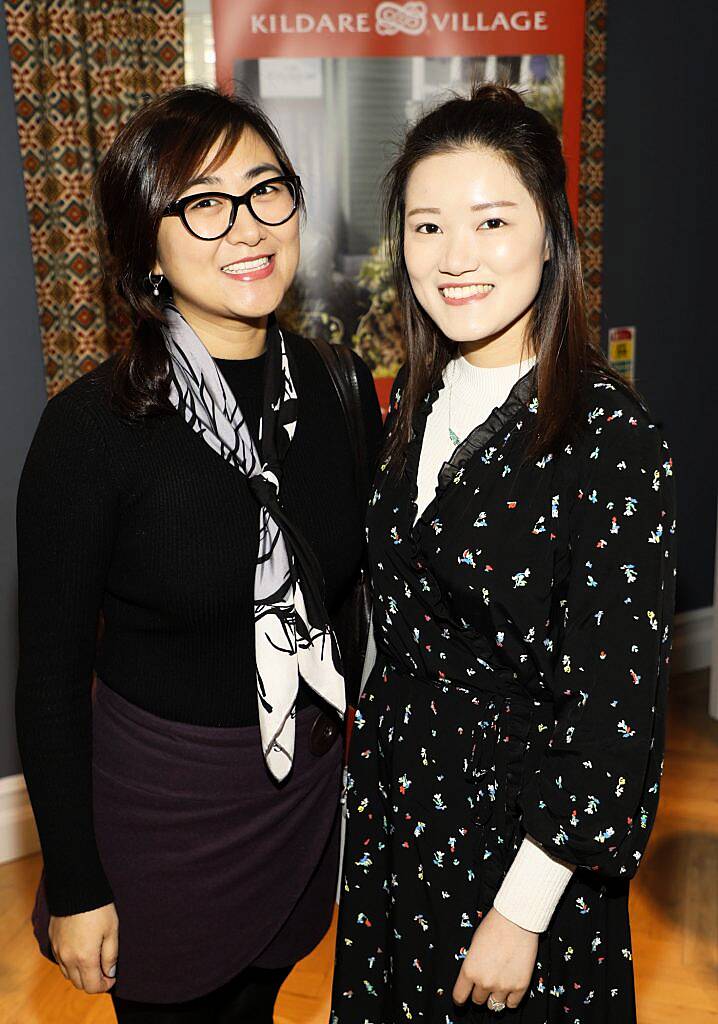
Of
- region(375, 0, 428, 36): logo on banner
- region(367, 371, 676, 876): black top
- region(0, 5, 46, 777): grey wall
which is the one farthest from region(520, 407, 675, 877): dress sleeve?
region(0, 5, 46, 777): grey wall

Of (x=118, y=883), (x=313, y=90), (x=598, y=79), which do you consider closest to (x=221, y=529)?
(x=118, y=883)

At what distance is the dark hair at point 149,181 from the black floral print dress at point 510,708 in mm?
420

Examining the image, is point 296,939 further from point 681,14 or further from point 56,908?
point 681,14

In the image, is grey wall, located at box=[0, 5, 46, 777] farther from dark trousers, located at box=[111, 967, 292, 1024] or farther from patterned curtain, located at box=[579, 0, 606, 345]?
patterned curtain, located at box=[579, 0, 606, 345]

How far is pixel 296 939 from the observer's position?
69.8 inches

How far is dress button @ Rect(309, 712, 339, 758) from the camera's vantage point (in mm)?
1674

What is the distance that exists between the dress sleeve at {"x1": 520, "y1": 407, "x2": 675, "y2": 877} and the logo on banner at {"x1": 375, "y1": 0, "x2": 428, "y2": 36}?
184cm

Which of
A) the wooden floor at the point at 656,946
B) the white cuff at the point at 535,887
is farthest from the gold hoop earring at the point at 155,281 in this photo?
the wooden floor at the point at 656,946

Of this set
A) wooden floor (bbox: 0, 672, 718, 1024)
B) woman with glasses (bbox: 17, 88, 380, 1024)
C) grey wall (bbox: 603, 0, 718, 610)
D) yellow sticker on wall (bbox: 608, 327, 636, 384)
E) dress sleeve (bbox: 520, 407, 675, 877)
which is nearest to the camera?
dress sleeve (bbox: 520, 407, 675, 877)

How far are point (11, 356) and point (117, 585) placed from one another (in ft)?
5.31

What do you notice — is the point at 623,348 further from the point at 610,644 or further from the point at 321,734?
the point at 610,644

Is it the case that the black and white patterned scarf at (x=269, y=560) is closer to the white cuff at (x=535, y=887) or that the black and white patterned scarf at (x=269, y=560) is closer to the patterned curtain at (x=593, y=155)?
the white cuff at (x=535, y=887)

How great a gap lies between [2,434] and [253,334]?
155 centimetres

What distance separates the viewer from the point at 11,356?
2.89m
